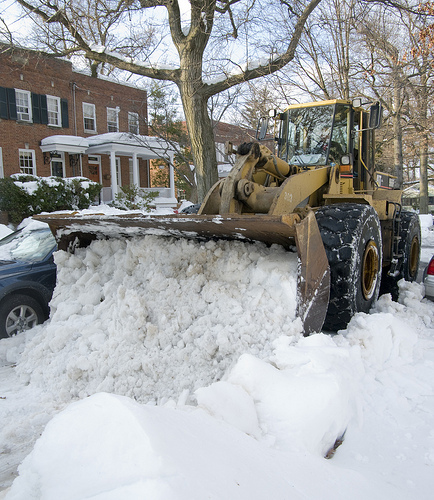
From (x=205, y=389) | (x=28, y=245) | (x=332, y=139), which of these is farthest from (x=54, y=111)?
(x=205, y=389)

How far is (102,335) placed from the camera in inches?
150

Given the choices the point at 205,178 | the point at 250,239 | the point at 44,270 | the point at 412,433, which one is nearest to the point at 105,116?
the point at 205,178

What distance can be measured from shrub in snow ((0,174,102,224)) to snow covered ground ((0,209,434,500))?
10.6 metres

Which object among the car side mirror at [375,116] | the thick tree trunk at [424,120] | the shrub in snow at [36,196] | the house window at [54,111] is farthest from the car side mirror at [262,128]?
the house window at [54,111]

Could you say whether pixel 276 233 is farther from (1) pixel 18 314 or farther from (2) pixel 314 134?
(1) pixel 18 314

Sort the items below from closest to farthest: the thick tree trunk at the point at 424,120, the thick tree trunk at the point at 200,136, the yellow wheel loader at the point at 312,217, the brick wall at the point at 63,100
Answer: the yellow wheel loader at the point at 312,217 < the thick tree trunk at the point at 200,136 < the thick tree trunk at the point at 424,120 < the brick wall at the point at 63,100

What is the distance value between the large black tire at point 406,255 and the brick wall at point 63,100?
17.2 meters

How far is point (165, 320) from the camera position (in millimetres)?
3711

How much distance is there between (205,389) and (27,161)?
21995 mm

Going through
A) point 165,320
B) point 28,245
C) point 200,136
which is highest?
point 200,136

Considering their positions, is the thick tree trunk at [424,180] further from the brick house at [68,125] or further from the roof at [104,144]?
the brick house at [68,125]

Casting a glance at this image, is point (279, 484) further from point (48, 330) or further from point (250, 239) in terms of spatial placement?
point (48, 330)

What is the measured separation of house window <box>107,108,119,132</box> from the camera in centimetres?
2591

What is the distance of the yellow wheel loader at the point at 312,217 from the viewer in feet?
11.4
